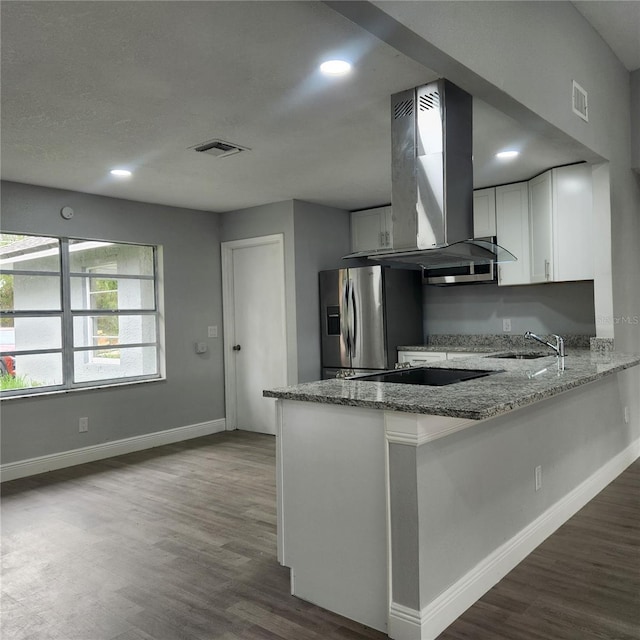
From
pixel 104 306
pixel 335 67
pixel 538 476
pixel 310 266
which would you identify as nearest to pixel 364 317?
Answer: pixel 310 266

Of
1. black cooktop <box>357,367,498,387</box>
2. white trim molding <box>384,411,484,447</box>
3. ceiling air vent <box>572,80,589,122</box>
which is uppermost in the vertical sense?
ceiling air vent <box>572,80,589,122</box>

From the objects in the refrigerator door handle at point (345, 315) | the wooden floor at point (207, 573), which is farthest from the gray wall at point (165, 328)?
the refrigerator door handle at point (345, 315)

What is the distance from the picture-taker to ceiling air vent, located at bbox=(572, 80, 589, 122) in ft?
11.5

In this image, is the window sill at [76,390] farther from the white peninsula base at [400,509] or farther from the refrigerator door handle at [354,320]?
the white peninsula base at [400,509]

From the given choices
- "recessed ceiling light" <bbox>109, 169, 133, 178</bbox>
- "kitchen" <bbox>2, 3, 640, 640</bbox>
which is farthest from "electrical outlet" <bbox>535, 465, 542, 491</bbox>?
"recessed ceiling light" <bbox>109, 169, 133, 178</bbox>

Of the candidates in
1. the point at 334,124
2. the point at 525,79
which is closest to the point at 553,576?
the point at 525,79

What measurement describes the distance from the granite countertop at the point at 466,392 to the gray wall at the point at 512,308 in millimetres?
1788

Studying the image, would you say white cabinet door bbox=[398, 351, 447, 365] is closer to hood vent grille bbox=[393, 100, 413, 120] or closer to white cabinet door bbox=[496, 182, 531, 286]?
white cabinet door bbox=[496, 182, 531, 286]

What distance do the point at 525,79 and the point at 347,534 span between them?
235cm

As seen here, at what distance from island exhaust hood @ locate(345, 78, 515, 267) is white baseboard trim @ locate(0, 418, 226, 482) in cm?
329

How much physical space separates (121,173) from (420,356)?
2.96 metres

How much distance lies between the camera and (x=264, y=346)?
19.3ft

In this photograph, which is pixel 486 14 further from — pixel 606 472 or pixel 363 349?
pixel 363 349

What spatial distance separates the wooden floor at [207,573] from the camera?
7.19ft
